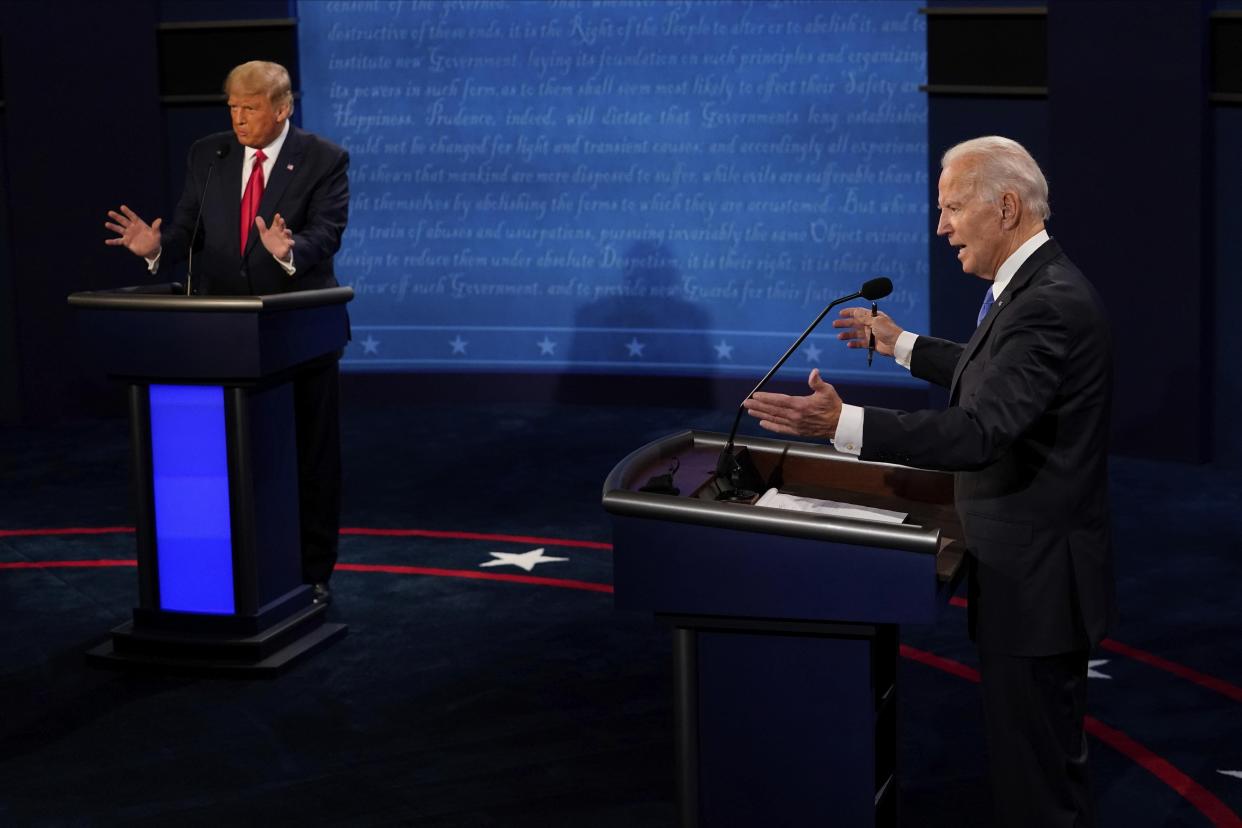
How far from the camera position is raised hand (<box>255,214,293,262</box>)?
4.99 meters

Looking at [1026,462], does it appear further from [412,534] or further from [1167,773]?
[412,534]

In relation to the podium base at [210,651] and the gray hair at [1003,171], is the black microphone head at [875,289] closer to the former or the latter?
the gray hair at [1003,171]

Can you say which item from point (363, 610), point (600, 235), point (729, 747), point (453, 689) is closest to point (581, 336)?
point (600, 235)

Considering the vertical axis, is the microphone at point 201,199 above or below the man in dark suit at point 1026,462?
above

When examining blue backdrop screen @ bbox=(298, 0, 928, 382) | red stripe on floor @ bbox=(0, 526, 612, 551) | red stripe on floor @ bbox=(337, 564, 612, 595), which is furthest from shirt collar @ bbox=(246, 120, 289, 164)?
blue backdrop screen @ bbox=(298, 0, 928, 382)

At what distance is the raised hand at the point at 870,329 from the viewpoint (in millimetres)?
3527

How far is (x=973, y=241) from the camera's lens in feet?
9.89

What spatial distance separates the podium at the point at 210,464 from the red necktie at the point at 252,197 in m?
0.33

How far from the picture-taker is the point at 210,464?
5016mm

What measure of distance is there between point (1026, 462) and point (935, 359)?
0.53 meters

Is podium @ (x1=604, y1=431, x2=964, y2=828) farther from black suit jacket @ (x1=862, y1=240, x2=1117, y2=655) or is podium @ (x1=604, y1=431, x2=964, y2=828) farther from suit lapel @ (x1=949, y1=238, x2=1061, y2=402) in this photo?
suit lapel @ (x1=949, y1=238, x2=1061, y2=402)

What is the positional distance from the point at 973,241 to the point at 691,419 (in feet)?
18.7

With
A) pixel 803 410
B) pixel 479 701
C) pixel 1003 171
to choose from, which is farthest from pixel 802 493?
pixel 479 701


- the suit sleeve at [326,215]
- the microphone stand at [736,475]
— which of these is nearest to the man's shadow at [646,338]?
the suit sleeve at [326,215]
